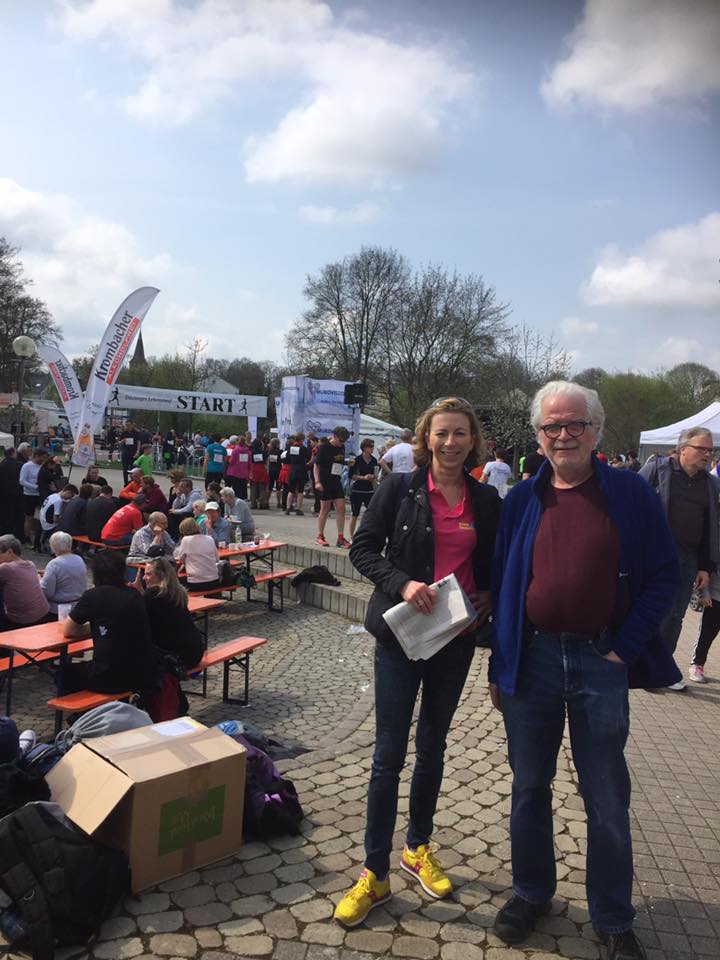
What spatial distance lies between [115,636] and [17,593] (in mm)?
1945

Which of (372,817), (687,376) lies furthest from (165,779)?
Result: (687,376)

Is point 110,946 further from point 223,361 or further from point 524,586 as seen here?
point 223,361

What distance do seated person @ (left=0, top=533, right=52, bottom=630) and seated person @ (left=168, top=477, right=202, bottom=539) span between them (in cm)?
467

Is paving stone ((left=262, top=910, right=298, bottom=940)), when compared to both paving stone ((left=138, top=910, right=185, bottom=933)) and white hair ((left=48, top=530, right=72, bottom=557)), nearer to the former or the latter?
paving stone ((left=138, top=910, right=185, bottom=933))

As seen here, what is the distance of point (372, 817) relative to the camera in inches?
104

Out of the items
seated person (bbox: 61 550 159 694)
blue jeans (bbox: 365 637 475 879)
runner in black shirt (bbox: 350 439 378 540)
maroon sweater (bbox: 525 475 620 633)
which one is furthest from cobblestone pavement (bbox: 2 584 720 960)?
runner in black shirt (bbox: 350 439 378 540)

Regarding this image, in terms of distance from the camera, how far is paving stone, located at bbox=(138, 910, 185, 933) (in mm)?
2613

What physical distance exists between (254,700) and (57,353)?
46.6ft

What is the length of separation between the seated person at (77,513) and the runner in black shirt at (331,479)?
3.39m

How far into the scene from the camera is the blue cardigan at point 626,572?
2281 mm

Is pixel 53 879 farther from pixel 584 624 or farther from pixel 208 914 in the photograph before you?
pixel 584 624

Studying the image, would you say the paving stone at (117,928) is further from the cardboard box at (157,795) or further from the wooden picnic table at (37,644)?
the wooden picnic table at (37,644)

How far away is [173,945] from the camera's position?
2.53m

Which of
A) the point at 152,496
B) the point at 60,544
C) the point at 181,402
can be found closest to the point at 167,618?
the point at 60,544
